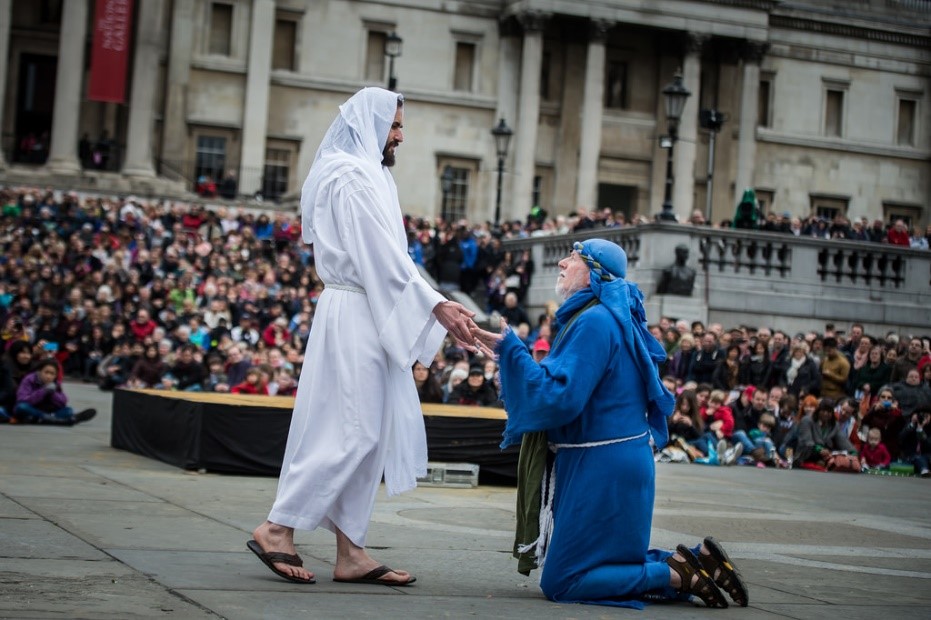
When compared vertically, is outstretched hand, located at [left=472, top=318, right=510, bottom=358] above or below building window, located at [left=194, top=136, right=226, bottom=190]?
below

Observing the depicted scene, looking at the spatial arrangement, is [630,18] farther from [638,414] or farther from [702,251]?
[638,414]

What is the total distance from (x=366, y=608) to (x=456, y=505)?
15.9ft

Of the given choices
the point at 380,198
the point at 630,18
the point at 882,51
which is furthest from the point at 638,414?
the point at 882,51

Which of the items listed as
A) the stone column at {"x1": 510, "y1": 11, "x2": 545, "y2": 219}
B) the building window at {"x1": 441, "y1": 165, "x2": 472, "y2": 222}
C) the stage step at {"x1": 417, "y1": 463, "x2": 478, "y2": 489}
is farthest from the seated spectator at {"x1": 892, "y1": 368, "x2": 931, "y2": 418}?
the building window at {"x1": 441, "y1": 165, "x2": 472, "y2": 222}

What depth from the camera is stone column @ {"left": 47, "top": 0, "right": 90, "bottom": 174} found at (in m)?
47.4

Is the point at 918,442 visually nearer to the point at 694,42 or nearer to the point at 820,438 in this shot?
the point at 820,438

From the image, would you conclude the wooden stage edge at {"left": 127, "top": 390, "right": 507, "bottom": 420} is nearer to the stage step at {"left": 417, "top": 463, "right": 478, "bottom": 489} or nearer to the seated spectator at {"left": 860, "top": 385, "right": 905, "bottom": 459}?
the stage step at {"left": 417, "top": 463, "right": 478, "bottom": 489}

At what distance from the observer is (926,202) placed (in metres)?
61.2

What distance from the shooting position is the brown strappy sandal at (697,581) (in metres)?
6.65

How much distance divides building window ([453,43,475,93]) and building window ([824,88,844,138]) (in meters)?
15.1

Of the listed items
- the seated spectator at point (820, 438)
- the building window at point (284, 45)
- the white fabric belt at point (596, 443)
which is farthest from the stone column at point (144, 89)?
the white fabric belt at point (596, 443)

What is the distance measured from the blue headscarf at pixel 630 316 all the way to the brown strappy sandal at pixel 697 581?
1.92 ft

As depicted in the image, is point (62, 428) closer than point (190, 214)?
Yes

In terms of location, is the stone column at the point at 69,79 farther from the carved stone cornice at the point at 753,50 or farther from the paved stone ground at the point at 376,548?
the paved stone ground at the point at 376,548
